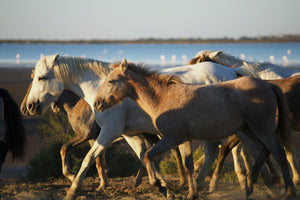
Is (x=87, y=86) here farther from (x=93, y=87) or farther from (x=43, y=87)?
(x=43, y=87)

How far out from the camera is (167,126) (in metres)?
5.37

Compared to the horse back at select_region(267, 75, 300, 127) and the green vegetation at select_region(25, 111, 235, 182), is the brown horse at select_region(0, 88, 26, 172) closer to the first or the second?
the green vegetation at select_region(25, 111, 235, 182)

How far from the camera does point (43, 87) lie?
671cm

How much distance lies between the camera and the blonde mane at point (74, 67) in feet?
22.3

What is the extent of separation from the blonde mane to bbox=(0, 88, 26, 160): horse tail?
0.78 m

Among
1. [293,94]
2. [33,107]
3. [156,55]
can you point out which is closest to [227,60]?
[293,94]

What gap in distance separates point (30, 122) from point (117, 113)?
35.5 feet

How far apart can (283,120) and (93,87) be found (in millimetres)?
2788

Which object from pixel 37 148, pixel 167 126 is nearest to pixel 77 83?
pixel 167 126

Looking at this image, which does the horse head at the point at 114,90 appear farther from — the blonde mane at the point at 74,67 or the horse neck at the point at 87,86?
the blonde mane at the point at 74,67

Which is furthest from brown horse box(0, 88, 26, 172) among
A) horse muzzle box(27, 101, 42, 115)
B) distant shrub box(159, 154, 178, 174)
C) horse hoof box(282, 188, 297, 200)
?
horse hoof box(282, 188, 297, 200)

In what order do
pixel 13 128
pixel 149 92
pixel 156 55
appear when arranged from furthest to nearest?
pixel 156 55
pixel 13 128
pixel 149 92

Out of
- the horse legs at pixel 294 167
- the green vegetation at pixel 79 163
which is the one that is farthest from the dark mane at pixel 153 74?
the green vegetation at pixel 79 163

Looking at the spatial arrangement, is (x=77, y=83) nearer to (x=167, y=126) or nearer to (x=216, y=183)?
(x=167, y=126)
